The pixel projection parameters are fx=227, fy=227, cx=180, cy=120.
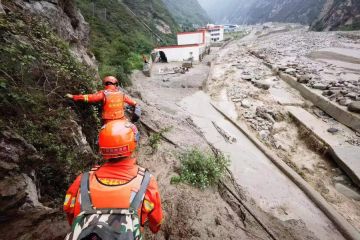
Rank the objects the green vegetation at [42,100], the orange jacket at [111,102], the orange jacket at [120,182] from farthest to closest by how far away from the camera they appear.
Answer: the orange jacket at [111,102]
the green vegetation at [42,100]
the orange jacket at [120,182]

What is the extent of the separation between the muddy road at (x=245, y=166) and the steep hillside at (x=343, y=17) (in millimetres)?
47917

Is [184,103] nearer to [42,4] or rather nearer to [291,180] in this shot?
[291,180]

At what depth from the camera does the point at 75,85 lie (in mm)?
4598

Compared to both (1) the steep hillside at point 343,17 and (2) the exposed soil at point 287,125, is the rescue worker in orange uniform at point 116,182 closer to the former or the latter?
(2) the exposed soil at point 287,125

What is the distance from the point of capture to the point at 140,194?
1.98m

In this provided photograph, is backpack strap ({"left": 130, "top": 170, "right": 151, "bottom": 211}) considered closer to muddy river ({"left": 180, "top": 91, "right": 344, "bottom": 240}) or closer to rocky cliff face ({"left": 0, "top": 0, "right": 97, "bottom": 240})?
rocky cliff face ({"left": 0, "top": 0, "right": 97, "bottom": 240})

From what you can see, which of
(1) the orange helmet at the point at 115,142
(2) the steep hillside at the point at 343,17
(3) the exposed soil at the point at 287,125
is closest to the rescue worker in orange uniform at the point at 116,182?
(1) the orange helmet at the point at 115,142

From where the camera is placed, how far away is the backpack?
167 centimetres

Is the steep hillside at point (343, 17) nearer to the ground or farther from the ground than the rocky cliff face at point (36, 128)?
farther from the ground

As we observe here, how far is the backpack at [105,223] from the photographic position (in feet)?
5.48

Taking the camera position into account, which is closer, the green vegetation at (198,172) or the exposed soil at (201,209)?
the exposed soil at (201,209)

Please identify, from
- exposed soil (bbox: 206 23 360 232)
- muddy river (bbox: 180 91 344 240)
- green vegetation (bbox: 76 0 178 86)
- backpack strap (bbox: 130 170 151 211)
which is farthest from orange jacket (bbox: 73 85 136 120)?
exposed soil (bbox: 206 23 360 232)

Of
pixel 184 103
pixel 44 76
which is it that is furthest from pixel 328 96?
pixel 44 76

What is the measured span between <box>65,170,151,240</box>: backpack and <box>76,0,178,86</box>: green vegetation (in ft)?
28.2
